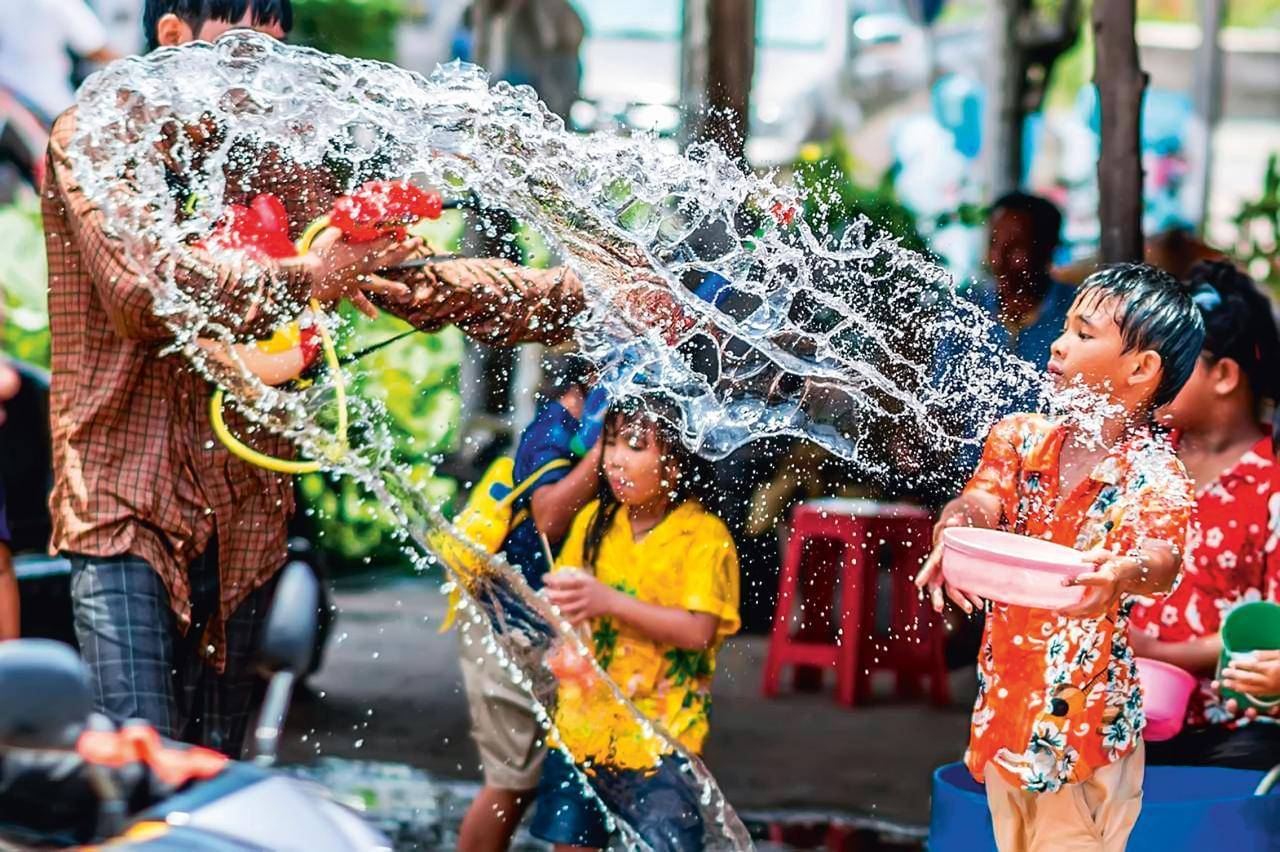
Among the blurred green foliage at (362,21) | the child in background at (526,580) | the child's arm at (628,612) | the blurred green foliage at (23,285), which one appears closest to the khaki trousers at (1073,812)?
the child's arm at (628,612)

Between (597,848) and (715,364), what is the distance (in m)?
1.08

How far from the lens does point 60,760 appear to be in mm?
2324

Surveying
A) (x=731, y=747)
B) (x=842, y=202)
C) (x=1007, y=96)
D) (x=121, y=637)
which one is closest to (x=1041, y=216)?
(x=842, y=202)

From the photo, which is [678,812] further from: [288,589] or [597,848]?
[288,589]

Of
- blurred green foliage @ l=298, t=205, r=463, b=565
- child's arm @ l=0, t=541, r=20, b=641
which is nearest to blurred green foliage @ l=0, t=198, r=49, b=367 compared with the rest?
blurred green foliage @ l=298, t=205, r=463, b=565

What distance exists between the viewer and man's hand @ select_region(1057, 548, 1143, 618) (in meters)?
2.79

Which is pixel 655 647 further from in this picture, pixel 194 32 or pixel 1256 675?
pixel 194 32

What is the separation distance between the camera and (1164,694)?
11.5 feet

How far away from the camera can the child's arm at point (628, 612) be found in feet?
11.9

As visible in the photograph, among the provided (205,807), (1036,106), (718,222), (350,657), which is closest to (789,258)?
(718,222)

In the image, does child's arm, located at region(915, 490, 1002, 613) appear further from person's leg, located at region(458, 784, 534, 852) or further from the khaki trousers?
person's leg, located at region(458, 784, 534, 852)

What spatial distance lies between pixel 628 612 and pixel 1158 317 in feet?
4.04

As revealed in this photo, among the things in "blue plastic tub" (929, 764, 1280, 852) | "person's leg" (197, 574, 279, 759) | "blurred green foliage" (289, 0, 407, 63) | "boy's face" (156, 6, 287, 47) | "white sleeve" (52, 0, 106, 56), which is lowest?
"blue plastic tub" (929, 764, 1280, 852)

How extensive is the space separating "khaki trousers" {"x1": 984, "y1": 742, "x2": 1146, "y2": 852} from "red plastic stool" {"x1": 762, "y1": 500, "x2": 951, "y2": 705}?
2.37 m
